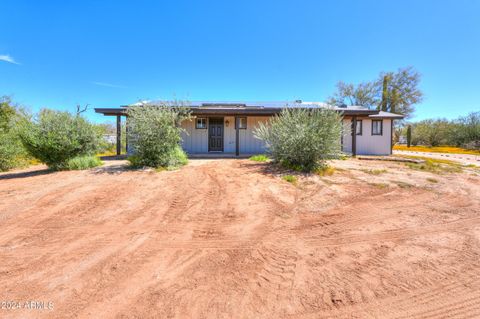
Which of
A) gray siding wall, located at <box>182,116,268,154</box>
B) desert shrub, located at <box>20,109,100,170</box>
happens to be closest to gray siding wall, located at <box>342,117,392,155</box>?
gray siding wall, located at <box>182,116,268,154</box>

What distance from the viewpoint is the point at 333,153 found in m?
7.08

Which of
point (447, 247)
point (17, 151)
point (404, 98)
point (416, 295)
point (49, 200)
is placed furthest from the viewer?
point (404, 98)

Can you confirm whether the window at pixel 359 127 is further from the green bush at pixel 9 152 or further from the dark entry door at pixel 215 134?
the green bush at pixel 9 152

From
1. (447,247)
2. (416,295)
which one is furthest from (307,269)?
(447,247)

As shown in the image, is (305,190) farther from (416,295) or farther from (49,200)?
(49,200)

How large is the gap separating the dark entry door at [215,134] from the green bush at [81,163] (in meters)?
6.20

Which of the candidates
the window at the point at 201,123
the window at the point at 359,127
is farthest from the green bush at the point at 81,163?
the window at the point at 359,127

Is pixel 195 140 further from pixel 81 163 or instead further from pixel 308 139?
pixel 308 139

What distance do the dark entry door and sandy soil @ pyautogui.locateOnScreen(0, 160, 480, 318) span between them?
25.0 ft

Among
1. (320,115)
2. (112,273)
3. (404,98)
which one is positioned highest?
(404,98)

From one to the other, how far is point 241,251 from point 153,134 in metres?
5.70

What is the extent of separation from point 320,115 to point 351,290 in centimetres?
576

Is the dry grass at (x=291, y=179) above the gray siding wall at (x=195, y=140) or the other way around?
the other way around

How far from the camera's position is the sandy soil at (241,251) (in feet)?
6.70
